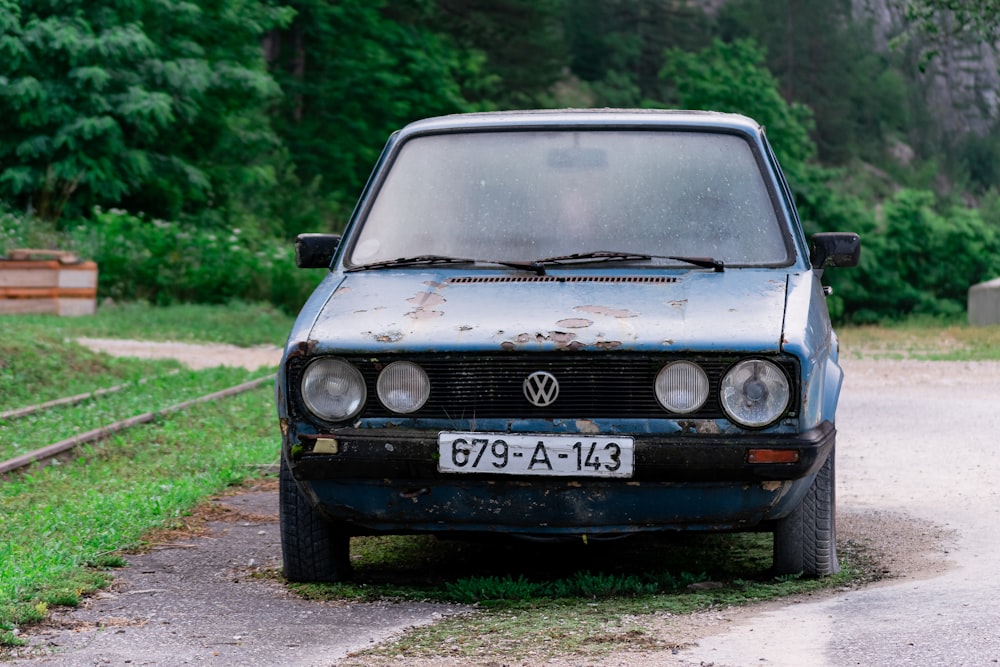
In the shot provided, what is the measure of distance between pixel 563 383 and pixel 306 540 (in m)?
1.20

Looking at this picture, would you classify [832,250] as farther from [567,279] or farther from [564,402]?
[564,402]

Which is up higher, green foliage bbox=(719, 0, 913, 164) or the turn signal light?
green foliage bbox=(719, 0, 913, 164)

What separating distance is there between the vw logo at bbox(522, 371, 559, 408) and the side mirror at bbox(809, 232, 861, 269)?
170cm

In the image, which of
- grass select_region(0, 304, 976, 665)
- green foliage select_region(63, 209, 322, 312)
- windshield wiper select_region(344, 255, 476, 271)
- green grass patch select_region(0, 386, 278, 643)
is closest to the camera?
grass select_region(0, 304, 976, 665)

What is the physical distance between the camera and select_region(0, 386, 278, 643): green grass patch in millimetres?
5359

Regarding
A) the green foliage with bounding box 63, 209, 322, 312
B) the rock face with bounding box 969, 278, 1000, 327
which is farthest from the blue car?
the rock face with bounding box 969, 278, 1000, 327

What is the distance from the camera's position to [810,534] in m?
5.35

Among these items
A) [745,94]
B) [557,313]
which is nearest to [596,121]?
[557,313]

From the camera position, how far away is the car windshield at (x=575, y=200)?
18.8 ft

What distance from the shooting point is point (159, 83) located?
29.8m

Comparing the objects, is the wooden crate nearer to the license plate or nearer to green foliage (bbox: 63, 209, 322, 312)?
green foliage (bbox: 63, 209, 322, 312)

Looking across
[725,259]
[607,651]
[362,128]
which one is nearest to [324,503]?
[607,651]

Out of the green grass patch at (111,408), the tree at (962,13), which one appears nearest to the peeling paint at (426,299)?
the green grass patch at (111,408)

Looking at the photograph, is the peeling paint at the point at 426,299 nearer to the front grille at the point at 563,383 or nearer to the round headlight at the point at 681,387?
the front grille at the point at 563,383
